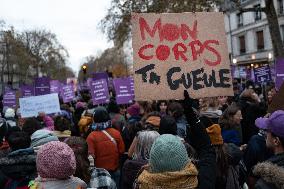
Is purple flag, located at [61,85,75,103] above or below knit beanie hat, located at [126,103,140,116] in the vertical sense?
above

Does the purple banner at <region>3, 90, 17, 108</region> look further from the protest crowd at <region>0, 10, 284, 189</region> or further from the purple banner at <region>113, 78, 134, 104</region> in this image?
the protest crowd at <region>0, 10, 284, 189</region>

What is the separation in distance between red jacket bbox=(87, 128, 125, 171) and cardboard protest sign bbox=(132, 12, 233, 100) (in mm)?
2328

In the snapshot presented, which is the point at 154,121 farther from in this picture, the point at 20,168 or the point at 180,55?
the point at 20,168

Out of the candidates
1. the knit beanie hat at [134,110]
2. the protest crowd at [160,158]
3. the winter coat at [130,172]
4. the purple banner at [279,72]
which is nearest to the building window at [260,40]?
the purple banner at [279,72]

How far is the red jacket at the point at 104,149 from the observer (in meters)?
6.12

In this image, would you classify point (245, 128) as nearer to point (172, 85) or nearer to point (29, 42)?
point (172, 85)

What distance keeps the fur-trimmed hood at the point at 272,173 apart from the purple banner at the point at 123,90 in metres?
10.00

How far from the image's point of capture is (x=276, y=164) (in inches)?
113

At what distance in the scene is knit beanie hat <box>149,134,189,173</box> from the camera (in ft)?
9.21

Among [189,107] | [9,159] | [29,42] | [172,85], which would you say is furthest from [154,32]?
[29,42]

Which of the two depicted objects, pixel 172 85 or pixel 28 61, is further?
pixel 28 61

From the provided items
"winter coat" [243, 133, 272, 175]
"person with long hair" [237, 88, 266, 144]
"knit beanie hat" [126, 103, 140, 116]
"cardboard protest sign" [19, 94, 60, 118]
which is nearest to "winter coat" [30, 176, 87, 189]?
"winter coat" [243, 133, 272, 175]

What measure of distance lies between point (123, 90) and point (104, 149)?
676 cm

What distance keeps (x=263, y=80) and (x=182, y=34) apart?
9.97 meters
